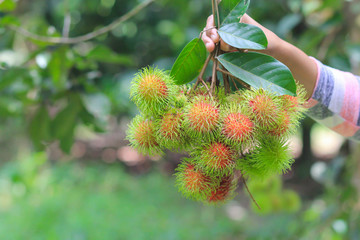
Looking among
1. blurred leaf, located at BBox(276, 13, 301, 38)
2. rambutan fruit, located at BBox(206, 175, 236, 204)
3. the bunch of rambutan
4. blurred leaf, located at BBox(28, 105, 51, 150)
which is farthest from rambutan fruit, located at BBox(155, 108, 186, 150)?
blurred leaf, located at BBox(276, 13, 301, 38)

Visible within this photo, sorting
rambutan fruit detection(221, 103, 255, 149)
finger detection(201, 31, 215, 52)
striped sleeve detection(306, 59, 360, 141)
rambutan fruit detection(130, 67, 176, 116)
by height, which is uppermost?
finger detection(201, 31, 215, 52)

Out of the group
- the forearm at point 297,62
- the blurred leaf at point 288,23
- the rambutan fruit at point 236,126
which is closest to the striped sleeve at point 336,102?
the forearm at point 297,62

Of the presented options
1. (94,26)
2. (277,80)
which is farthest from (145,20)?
(277,80)

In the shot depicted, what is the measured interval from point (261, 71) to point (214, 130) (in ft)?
0.42

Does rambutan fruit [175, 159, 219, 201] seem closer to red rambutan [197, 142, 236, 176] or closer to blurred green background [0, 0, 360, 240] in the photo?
red rambutan [197, 142, 236, 176]

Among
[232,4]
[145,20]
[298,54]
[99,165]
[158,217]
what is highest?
[232,4]

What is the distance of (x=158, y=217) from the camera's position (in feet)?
9.39

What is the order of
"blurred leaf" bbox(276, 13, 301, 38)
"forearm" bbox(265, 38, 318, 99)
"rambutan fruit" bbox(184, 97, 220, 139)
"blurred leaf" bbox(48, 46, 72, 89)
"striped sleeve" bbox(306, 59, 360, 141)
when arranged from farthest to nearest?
"blurred leaf" bbox(276, 13, 301, 38), "blurred leaf" bbox(48, 46, 72, 89), "striped sleeve" bbox(306, 59, 360, 141), "forearm" bbox(265, 38, 318, 99), "rambutan fruit" bbox(184, 97, 220, 139)

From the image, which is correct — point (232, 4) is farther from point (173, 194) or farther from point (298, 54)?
point (173, 194)

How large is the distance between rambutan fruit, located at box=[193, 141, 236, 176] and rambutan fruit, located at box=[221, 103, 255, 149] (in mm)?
15

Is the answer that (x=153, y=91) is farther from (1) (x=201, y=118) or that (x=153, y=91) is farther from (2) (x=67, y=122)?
(2) (x=67, y=122)

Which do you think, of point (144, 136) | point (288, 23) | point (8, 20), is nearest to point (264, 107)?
point (144, 136)

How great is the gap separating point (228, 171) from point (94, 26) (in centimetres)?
209

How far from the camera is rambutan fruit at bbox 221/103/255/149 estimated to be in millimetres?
532
